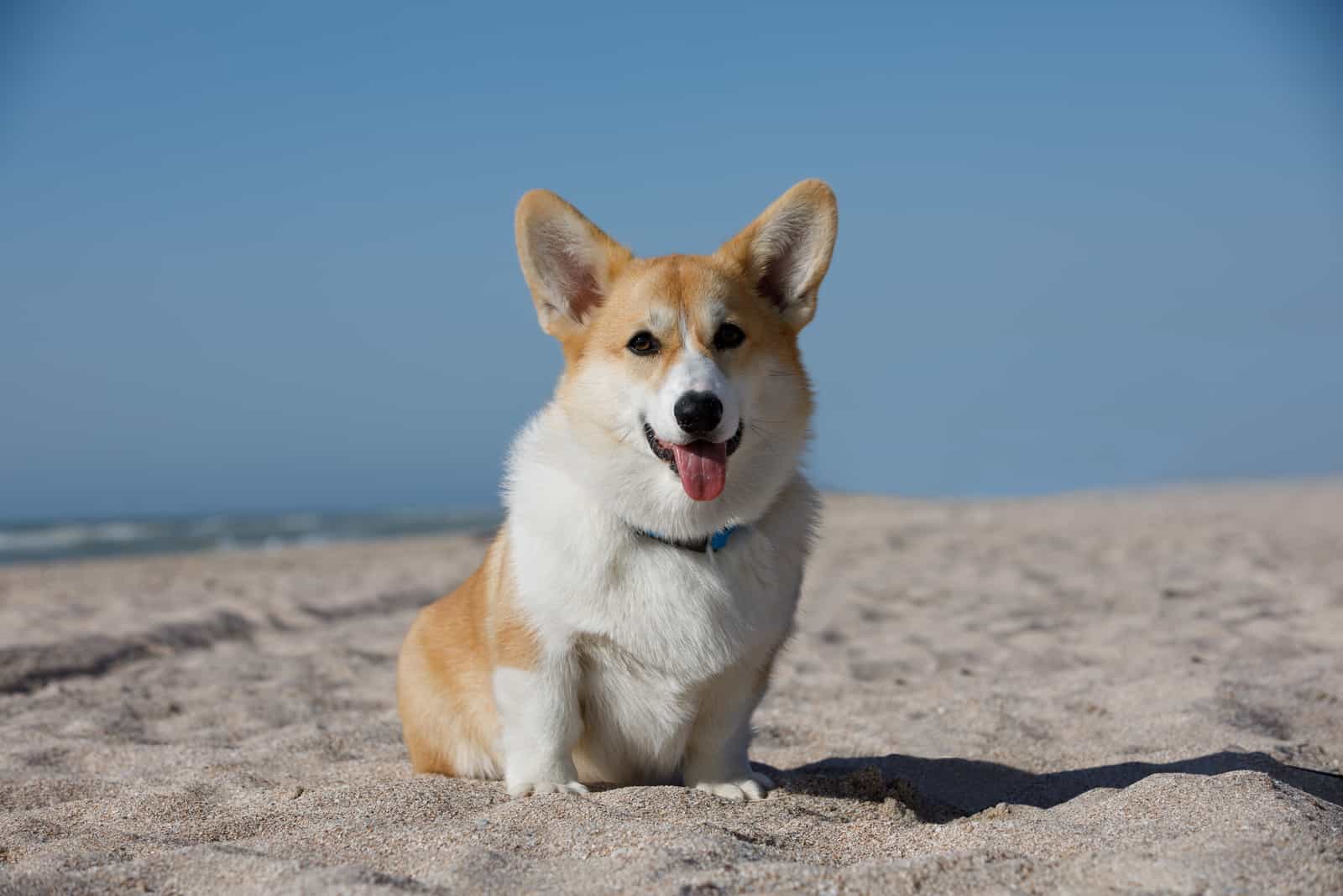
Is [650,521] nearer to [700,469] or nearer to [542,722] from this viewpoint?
[700,469]

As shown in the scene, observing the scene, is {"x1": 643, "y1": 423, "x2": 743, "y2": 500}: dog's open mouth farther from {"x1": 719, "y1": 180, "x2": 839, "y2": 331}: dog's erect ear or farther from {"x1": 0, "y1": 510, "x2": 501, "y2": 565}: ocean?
{"x1": 0, "y1": 510, "x2": 501, "y2": 565}: ocean

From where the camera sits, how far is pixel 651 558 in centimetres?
294

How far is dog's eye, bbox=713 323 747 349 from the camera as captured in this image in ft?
9.87

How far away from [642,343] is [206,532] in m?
22.4

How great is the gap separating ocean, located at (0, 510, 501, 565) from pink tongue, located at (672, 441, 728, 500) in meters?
15.7

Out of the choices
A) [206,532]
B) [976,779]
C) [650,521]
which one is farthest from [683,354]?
[206,532]

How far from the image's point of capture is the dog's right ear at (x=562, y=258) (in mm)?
3152

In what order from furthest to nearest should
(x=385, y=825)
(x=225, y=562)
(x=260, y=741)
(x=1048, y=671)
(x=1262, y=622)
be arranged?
(x=225, y=562), (x=1262, y=622), (x=1048, y=671), (x=260, y=741), (x=385, y=825)

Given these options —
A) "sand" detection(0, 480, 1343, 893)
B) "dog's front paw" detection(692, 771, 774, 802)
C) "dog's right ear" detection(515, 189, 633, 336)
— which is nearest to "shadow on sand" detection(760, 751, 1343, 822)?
"sand" detection(0, 480, 1343, 893)

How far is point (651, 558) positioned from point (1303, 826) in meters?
1.62

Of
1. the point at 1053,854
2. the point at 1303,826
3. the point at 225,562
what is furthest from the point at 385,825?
the point at 225,562

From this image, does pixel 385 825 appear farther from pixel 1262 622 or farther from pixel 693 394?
pixel 1262 622

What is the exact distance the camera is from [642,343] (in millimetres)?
3000

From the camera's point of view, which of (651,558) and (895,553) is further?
(895,553)
